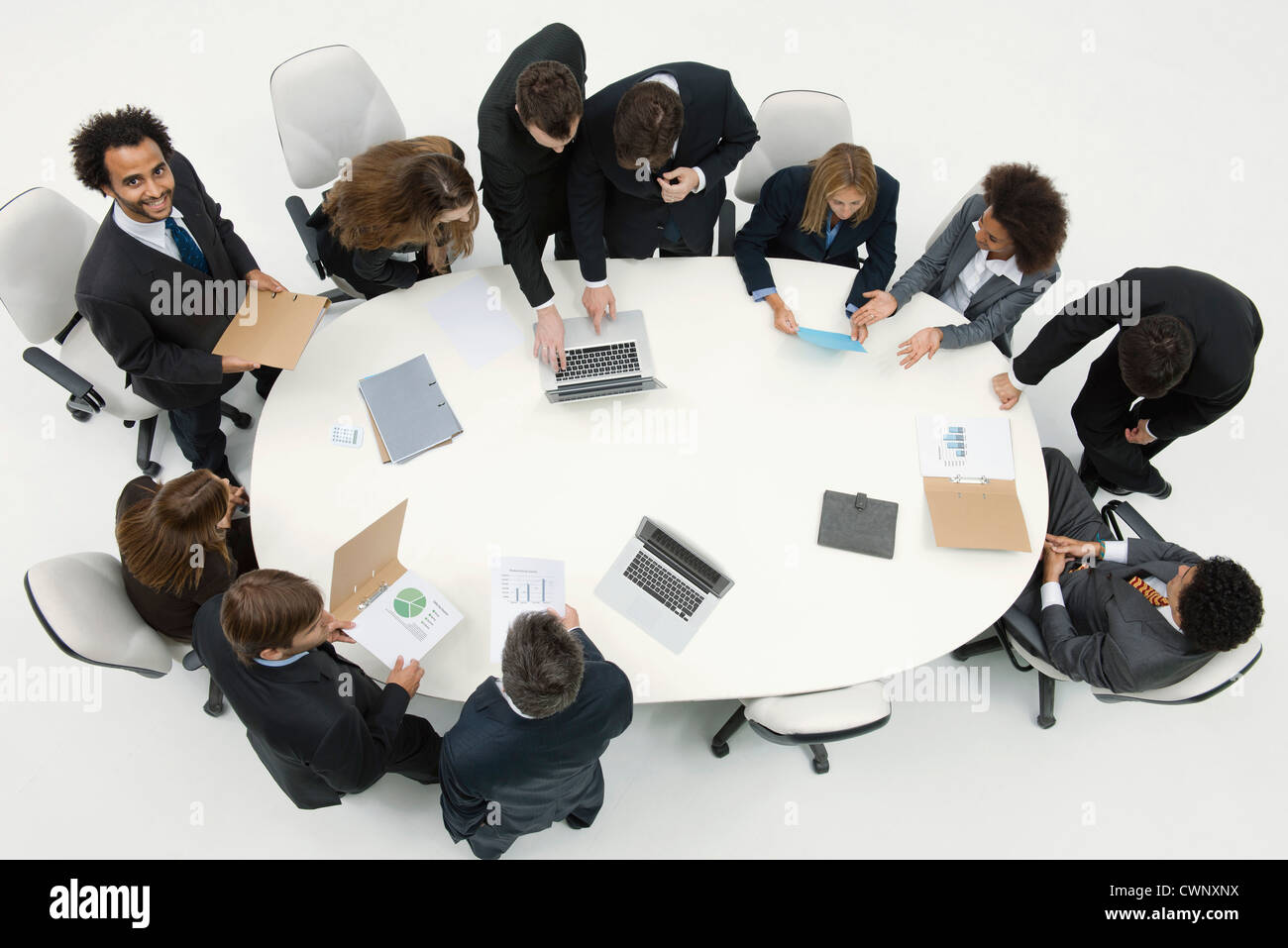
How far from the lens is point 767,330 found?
278cm

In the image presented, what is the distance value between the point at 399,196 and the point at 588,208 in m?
0.62

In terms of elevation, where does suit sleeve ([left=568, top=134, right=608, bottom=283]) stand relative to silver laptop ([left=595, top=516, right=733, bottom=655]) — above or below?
above

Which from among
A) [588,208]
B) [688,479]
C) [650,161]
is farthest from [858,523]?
[588,208]

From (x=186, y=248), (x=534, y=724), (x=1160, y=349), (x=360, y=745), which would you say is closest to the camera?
(x=534, y=724)

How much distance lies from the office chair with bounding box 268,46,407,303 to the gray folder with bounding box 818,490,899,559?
2035 millimetres

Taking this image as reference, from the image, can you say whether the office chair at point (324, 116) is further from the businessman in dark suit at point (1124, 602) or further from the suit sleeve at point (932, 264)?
the businessman in dark suit at point (1124, 602)

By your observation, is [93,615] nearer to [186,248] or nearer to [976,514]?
[186,248]

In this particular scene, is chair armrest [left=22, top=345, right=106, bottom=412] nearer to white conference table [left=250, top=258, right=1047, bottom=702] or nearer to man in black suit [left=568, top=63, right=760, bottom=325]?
white conference table [left=250, top=258, right=1047, bottom=702]

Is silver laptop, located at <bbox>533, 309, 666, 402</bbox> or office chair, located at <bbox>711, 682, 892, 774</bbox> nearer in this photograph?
office chair, located at <bbox>711, 682, 892, 774</bbox>

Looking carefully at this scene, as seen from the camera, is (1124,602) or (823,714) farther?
(1124,602)

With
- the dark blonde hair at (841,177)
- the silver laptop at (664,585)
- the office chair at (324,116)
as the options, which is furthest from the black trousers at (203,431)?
the dark blonde hair at (841,177)

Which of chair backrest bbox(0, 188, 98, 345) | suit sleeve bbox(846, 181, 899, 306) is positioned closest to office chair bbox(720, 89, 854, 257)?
suit sleeve bbox(846, 181, 899, 306)

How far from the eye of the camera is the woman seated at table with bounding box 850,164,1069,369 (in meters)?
2.54

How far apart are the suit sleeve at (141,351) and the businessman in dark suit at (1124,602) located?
281 centimetres
